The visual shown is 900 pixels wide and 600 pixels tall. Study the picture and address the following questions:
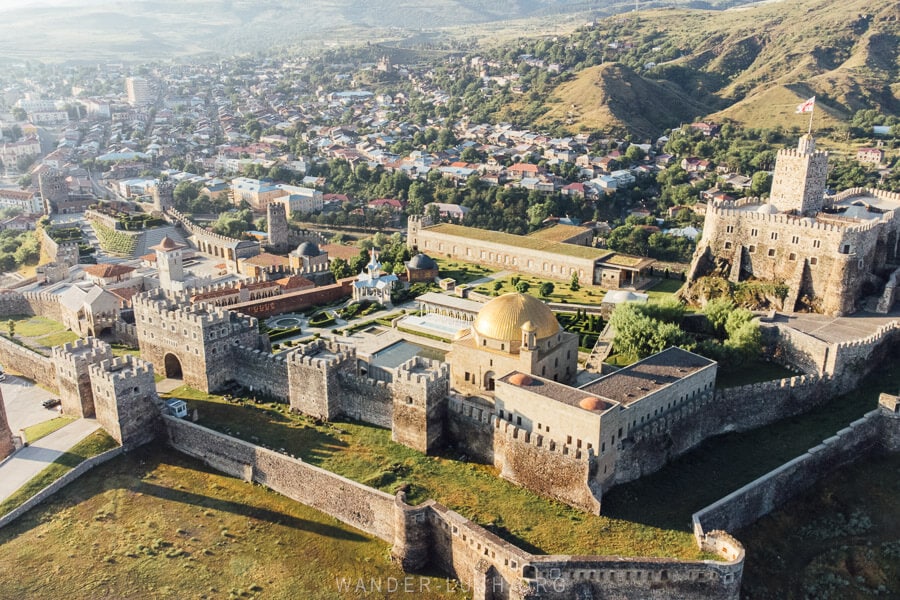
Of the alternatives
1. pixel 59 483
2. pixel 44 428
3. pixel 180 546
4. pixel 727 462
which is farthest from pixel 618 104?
pixel 180 546

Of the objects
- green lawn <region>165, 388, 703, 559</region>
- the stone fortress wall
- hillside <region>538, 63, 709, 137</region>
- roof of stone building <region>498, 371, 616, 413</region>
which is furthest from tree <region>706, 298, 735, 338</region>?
hillside <region>538, 63, 709, 137</region>

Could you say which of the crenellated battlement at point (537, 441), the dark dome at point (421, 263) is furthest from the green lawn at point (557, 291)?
the crenellated battlement at point (537, 441)

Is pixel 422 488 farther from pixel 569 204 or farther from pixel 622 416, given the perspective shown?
pixel 569 204

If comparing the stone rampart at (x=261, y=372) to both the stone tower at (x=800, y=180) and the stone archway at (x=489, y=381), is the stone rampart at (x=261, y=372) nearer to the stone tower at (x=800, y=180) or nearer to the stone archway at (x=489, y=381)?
the stone archway at (x=489, y=381)

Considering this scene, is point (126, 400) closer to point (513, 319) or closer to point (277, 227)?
point (513, 319)

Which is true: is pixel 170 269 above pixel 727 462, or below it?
above

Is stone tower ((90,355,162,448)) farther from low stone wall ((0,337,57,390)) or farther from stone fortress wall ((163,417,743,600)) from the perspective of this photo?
low stone wall ((0,337,57,390))
